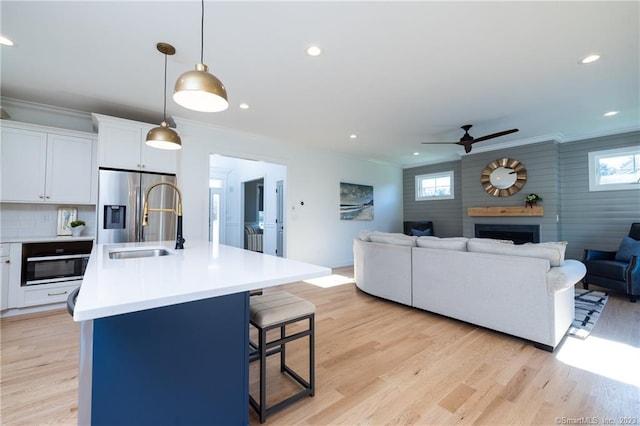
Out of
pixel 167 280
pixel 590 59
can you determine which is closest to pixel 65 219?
pixel 167 280

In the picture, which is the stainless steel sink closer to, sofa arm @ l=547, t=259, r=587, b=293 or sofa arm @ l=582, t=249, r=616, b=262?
sofa arm @ l=547, t=259, r=587, b=293

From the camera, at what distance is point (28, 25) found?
2.10 metres

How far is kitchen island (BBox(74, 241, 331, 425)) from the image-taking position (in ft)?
3.28

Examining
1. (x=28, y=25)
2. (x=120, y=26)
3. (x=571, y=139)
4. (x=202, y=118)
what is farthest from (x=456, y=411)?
(x=571, y=139)

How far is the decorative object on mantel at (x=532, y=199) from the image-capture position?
508 cm

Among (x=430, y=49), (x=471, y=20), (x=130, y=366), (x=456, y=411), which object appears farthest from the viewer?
(x=430, y=49)

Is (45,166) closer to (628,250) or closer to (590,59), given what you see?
(590,59)

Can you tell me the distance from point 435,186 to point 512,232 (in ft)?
7.32

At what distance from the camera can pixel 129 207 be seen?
351 cm

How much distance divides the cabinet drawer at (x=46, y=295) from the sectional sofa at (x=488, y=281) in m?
3.87

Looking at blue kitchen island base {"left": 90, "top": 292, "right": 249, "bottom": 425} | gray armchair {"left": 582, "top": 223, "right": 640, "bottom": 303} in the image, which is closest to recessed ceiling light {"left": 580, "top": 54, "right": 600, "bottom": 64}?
gray armchair {"left": 582, "top": 223, "right": 640, "bottom": 303}

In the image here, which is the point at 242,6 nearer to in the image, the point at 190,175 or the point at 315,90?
the point at 315,90

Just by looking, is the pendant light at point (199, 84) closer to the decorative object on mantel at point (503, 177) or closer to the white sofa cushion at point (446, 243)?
the white sofa cushion at point (446, 243)

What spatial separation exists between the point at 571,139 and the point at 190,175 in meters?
6.62
